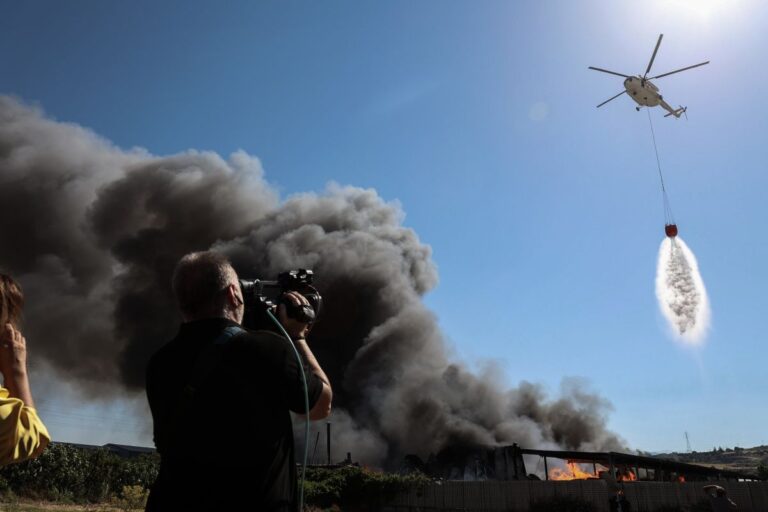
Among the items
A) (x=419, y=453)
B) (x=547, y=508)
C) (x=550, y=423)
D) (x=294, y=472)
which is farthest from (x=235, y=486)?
(x=550, y=423)

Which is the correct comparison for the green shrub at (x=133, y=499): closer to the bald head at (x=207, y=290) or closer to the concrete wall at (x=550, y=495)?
the concrete wall at (x=550, y=495)

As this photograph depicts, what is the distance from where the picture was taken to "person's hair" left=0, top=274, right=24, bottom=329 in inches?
97.7

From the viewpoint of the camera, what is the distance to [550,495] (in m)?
28.5

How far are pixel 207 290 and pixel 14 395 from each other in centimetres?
85

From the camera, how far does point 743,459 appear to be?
131 m

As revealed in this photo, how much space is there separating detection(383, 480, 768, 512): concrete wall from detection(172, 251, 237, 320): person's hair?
1027 inches

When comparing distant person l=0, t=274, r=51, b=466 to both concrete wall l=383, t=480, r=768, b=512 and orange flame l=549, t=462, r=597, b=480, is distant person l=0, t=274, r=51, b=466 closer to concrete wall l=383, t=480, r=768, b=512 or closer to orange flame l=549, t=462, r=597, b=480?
concrete wall l=383, t=480, r=768, b=512

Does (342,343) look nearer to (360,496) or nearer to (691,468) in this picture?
(360,496)

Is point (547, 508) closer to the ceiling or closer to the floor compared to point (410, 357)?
closer to the floor

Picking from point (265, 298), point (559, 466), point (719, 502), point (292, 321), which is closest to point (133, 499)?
point (719, 502)

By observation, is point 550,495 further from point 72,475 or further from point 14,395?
point 14,395

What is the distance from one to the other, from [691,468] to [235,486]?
42.4 metres

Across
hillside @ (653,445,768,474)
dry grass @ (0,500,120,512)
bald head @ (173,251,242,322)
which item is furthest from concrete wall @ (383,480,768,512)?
hillside @ (653,445,768,474)

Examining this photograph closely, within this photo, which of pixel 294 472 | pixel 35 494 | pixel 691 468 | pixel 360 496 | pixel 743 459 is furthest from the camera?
pixel 743 459
